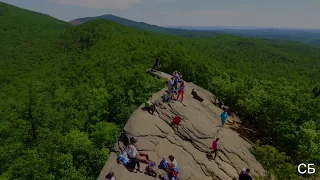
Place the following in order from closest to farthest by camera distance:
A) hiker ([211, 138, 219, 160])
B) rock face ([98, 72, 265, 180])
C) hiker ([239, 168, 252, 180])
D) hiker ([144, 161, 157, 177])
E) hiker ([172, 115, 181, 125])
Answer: hiker ([144, 161, 157, 177]) → hiker ([239, 168, 252, 180]) → rock face ([98, 72, 265, 180]) → hiker ([211, 138, 219, 160]) → hiker ([172, 115, 181, 125])

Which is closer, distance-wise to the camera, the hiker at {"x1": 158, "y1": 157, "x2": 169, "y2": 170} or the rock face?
the hiker at {"x1": 158, "y1": 157, "x2": 169, "y2": 170}

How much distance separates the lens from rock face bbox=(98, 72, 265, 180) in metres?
18.0

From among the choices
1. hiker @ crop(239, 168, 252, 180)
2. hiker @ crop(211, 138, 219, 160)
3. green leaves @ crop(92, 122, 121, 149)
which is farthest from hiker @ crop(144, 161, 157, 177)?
green leaves @ crop(92, 122, 121, 149)

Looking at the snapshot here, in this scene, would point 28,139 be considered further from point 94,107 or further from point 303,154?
point 303,154

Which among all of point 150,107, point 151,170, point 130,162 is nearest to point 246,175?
point 151,170

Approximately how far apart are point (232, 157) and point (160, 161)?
626 cm

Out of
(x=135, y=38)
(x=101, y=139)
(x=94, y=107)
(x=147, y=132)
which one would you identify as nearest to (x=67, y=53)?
(x=135, y=38)

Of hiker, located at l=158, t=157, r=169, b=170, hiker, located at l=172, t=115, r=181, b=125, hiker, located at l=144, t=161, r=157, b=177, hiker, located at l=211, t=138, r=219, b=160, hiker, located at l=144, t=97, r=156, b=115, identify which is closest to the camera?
hiker, located at l=144, t=161, r=157, b=177

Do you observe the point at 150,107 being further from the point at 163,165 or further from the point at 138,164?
the point at 138,164

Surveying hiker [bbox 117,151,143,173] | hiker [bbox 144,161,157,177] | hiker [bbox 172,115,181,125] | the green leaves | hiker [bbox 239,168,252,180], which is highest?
hiker [bbox 172,115,181,125]

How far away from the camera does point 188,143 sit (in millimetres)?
20516

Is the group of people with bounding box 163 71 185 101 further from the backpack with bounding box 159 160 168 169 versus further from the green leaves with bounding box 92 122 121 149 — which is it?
the green leaves with bounding box 92 122 121 149

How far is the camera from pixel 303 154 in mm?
21203

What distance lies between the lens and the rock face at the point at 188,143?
18.0 meters
